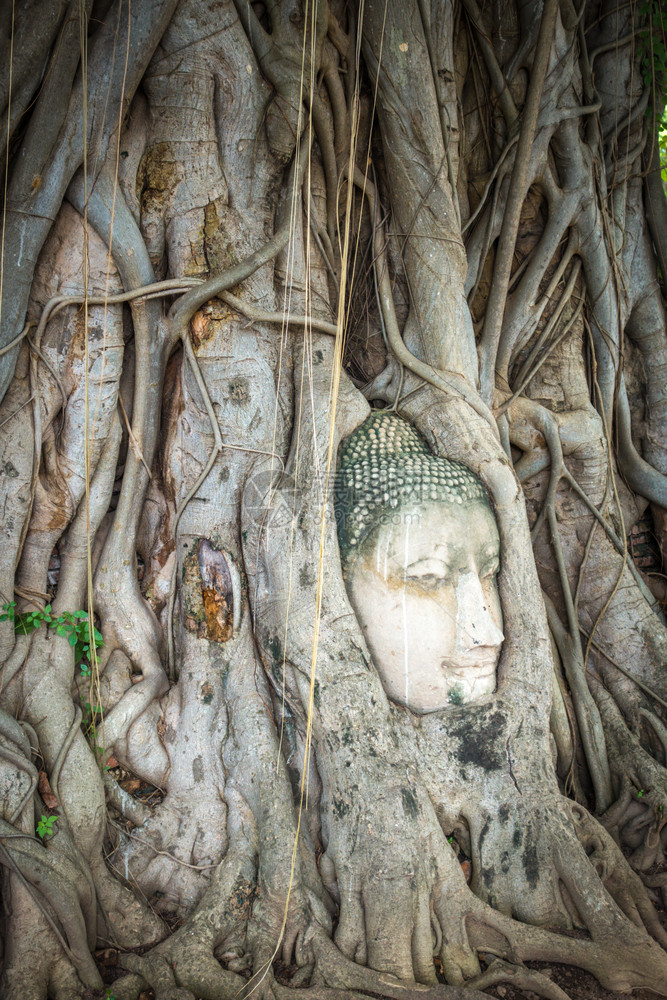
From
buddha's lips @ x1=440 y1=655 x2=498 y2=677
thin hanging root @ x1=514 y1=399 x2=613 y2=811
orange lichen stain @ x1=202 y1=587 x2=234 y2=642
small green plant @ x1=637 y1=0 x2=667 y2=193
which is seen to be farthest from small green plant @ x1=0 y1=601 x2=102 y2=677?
small green plant @ x1=637 y1=0 x2=667 y2=193

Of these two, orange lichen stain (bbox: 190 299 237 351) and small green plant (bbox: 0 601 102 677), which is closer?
small green plant (bbox: 0 601 102 677)

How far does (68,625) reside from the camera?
2381 millimetres

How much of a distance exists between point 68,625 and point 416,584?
113 centimetres

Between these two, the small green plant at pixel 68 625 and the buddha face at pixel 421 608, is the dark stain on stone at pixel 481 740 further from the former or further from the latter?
the small green plant at pixel 68 625

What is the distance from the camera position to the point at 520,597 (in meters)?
2.59

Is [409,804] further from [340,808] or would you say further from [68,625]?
[68,625]

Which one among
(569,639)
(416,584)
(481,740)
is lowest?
(481,740)

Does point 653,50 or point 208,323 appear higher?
point 653,50

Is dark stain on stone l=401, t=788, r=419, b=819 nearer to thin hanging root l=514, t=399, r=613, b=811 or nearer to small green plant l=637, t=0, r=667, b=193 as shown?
thin hanging root l=514, t=399, r=613, b=811

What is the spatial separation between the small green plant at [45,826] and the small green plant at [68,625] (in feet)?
1.52

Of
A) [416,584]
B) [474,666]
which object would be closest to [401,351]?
[416,584]

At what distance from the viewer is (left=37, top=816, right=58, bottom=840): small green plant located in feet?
6.78

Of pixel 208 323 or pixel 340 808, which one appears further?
pixel 208 323

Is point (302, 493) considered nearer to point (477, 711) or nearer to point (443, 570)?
point (443, 570)
